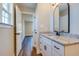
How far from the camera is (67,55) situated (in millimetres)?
1444

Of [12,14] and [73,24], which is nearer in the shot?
[73,24]

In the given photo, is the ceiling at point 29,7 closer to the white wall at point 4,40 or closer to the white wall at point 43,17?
the white wall at point 43,17

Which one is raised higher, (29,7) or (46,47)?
(29,7)

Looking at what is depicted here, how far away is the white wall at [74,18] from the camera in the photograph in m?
1.94

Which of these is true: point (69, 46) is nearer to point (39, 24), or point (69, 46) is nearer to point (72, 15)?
point (72, 15)

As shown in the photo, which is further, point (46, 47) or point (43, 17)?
point (43, 17)

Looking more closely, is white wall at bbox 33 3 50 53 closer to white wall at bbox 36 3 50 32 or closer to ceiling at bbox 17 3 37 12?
white wall at bbox 36 3 50 32

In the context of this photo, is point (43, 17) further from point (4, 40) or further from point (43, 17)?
point (4, 40)

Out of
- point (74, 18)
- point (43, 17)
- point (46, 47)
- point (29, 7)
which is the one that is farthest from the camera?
point (29, 7)

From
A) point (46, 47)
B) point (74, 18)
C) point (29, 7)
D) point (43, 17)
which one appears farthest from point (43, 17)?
point (74, 18)

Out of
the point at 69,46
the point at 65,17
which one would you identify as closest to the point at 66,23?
the point at 65,17

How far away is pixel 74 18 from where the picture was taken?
2.03 metres

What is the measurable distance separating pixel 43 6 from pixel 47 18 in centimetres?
37

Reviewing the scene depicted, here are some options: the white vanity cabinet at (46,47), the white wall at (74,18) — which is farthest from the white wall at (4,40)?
the white wall at (74,18)
